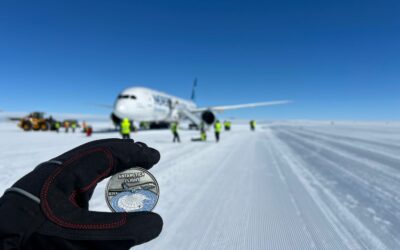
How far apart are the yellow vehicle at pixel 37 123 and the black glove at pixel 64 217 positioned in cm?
2865

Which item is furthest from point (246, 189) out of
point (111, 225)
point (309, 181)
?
point (111, 225)

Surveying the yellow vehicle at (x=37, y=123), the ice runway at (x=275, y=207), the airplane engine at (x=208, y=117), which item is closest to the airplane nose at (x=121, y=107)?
the airplane engine at (x=208, y=117)

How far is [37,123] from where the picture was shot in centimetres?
2548

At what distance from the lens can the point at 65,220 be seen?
1283mm

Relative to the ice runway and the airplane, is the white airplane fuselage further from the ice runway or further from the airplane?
the ice runway

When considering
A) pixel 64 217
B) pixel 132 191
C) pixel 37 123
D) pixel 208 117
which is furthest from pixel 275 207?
pixel 37 123

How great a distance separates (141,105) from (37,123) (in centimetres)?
1238

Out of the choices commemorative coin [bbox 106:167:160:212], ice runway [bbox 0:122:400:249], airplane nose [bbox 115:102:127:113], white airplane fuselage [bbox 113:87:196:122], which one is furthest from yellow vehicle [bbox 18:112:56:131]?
commemorative coin [bbox 106:167:160:212]

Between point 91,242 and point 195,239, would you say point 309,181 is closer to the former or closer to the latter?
point 195,239

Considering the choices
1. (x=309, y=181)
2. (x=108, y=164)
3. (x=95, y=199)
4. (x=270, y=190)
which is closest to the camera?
(x=108, y=164)

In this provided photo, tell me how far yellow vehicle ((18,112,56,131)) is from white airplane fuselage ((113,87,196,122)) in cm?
1023

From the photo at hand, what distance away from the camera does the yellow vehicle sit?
25141 mm

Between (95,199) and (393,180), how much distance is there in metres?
5.93

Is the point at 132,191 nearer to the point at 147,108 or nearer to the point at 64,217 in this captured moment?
the point at 64,217
